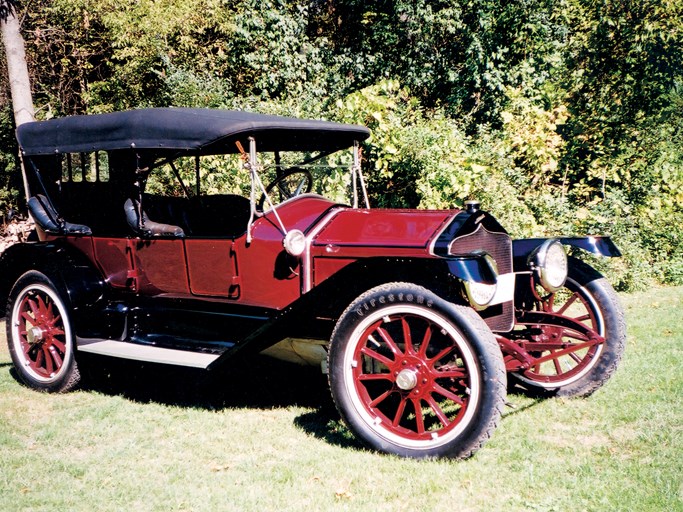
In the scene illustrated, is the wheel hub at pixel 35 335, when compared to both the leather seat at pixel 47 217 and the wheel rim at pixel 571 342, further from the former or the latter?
the wheel rim at pixel 571 342

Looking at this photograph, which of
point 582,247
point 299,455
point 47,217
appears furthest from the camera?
point 47,217

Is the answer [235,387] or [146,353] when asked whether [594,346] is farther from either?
[146,353]

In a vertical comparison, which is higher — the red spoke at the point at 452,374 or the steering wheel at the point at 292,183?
the steering wheel at the point at 292,183

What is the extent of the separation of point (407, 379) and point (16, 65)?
8.03m

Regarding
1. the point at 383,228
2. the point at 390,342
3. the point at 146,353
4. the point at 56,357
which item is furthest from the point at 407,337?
the point at 56,357

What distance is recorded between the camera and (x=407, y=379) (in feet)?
11.4

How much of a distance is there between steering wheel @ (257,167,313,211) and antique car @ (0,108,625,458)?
13mm

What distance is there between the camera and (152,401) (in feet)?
15.4

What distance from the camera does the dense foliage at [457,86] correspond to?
28.0 feet

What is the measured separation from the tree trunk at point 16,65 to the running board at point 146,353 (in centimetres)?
577

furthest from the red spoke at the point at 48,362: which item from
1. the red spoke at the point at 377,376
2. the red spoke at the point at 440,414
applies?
the red spoke at the point at 440,414

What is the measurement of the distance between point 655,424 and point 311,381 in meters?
2.47

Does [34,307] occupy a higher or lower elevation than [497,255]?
lower

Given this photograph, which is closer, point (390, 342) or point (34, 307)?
point (390, 342)
